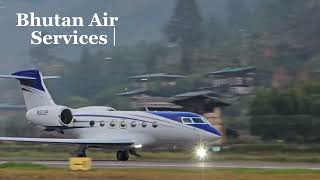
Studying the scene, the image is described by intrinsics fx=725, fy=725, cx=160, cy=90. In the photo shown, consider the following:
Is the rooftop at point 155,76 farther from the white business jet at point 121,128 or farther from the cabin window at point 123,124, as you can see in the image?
→ the cabin window at point 123,124

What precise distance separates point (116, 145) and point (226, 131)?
31267 millimetres

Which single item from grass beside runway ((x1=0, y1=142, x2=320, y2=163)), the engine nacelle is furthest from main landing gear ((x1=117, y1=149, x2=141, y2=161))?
the engine nacelle

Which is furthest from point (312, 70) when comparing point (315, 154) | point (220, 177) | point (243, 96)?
point (220, 177)

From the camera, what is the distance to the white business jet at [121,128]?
45281 mm

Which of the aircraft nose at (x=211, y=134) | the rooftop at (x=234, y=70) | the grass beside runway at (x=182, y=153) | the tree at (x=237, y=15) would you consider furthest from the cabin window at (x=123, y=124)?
the tree at (x=237, y=15)

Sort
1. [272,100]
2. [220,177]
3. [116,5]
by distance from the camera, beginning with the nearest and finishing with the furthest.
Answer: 1. [220,177]
2. [272,100]
3. [116,5]

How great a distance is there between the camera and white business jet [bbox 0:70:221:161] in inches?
1783

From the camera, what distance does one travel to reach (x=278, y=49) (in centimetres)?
12575

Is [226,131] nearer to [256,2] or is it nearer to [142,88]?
[142,88]

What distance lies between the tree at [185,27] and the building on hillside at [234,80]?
57.1 feet

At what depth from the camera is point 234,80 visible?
117 metres

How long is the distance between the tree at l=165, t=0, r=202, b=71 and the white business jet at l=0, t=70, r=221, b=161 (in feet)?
291

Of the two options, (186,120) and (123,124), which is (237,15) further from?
(186,120)

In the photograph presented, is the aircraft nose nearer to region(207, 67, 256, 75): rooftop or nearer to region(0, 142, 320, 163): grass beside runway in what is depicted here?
region(0, 142, 320, 163): grass beside runway
